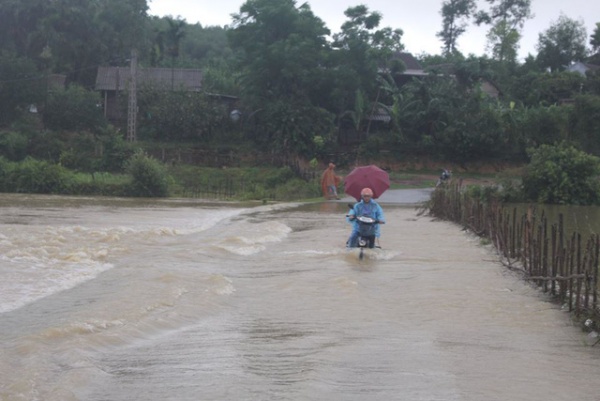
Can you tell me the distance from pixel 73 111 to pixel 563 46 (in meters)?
38.1

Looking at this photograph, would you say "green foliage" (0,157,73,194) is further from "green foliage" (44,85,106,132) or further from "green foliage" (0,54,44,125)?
"green foliage" (0,54,44,125)

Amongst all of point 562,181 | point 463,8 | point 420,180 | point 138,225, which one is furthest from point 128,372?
point 463,8

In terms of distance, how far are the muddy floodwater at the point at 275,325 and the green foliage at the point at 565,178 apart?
15116mm

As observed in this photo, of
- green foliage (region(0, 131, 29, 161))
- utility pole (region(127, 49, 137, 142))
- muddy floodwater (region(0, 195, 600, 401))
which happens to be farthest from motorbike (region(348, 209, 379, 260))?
green foliage (region(0, 131, 29, 161))

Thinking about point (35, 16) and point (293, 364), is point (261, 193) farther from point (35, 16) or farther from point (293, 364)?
point (293, 364)

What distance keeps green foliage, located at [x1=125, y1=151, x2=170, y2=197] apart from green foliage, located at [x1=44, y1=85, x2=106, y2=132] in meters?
11.5

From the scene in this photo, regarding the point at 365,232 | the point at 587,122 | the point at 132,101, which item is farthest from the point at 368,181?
the point at 587,122

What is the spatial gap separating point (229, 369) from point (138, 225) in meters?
14.6

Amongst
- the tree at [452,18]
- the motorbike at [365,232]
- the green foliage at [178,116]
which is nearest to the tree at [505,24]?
the tree at [452,18]

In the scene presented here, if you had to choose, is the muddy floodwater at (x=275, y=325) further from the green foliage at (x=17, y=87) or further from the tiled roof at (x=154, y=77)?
the tiled roof at (x=154, y=77)

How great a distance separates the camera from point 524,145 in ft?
155

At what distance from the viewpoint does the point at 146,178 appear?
35719 millimetres

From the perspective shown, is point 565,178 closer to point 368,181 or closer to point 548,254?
point 368,181

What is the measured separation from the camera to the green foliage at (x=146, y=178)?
117 feet
